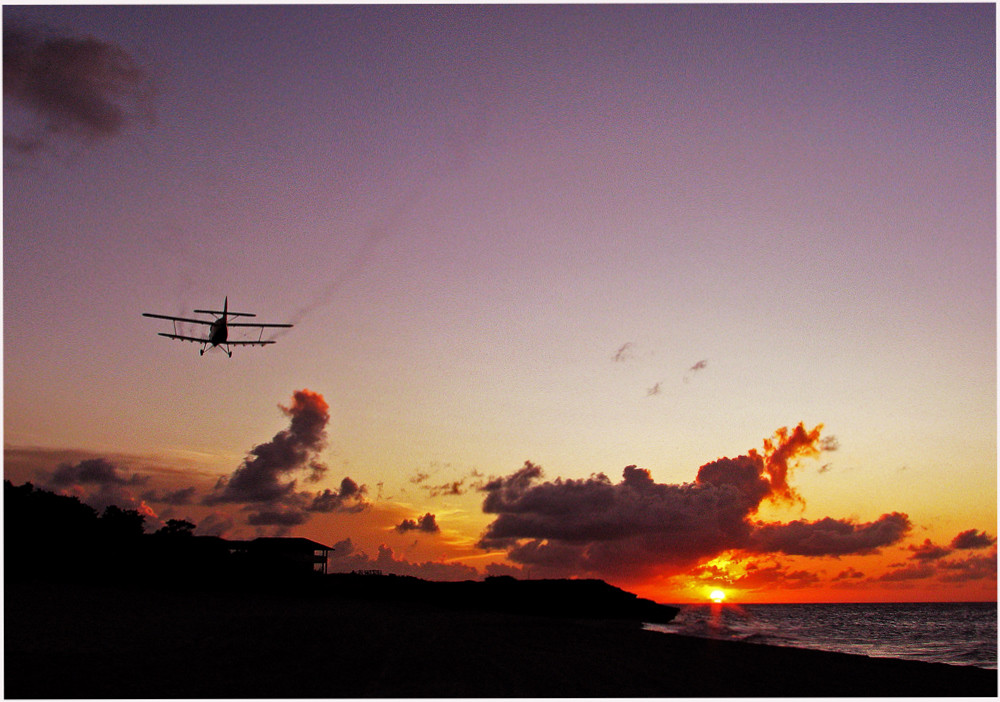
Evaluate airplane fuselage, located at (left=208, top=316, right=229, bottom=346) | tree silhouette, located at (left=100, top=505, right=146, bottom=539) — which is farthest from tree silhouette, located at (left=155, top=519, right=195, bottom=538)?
airplane fuselage, located at (left=208, top=316, right=229, bottom=346)

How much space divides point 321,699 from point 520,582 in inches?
4092

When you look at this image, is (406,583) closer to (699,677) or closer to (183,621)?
(183,621)

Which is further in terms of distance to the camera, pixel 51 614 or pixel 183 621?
pixel 183 621

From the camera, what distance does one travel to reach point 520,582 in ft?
378

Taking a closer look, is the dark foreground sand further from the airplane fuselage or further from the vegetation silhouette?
the airplane fuselage

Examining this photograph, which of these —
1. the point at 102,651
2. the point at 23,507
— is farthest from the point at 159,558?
the point at 102,651

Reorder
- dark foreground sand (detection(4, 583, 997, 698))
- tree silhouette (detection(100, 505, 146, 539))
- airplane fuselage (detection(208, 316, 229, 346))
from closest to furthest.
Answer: dark foreground sand (detection(4, 583, 997, 698))
airplane fuselage (detection(208, 316, 229, 346))
tree silhouette (detection(100, 505, 146, 539))

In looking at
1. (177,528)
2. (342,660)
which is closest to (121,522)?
(177,528)

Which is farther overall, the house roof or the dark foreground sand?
the house roof

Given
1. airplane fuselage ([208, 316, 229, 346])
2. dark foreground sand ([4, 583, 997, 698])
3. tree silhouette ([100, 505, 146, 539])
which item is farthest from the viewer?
tree silhouette ([100, 505, 146, 539])

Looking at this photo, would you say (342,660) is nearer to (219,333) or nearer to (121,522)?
(219,333)

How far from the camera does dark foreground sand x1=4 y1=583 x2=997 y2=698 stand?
17016 millimetres

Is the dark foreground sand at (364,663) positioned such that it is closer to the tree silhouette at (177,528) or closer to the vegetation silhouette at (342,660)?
A: the vegetation silhouette at (342,660)

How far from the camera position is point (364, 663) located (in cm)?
2041
